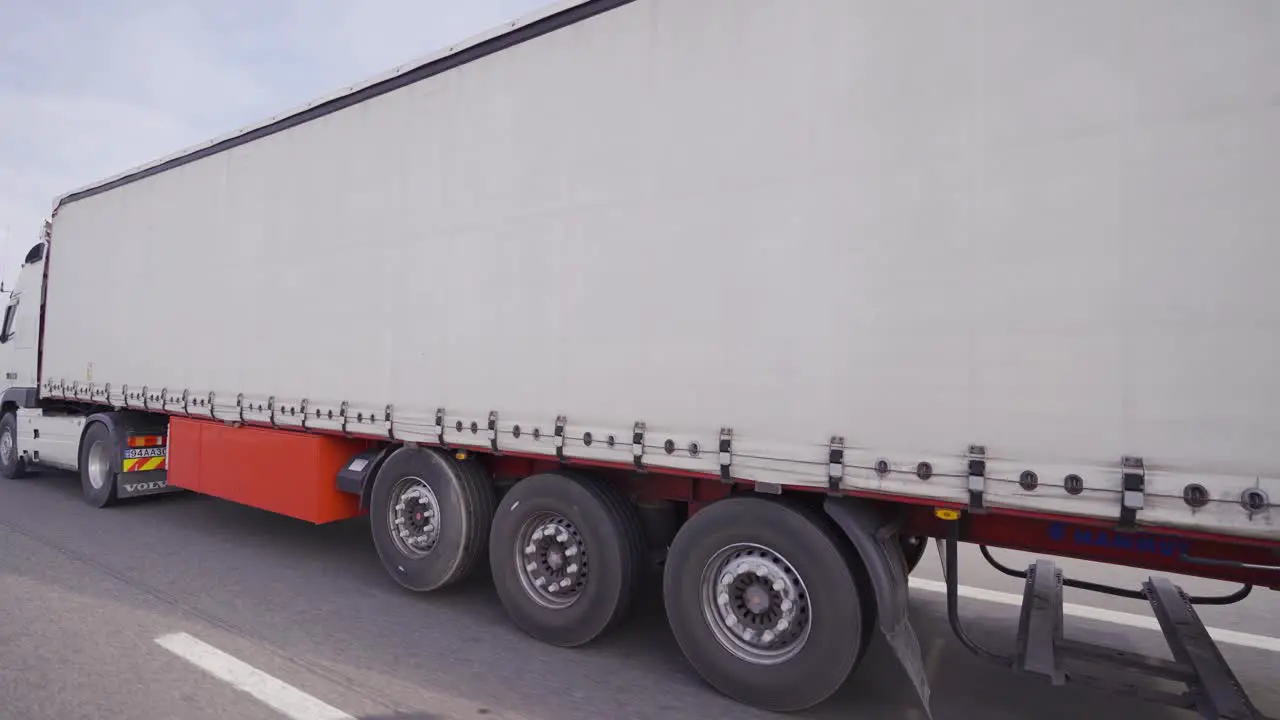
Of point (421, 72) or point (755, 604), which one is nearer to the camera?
point (755, 604)

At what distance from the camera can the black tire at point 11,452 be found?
33.9ft

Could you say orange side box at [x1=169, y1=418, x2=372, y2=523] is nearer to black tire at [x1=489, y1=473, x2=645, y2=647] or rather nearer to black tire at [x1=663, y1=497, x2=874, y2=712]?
black tire at [x1=489, y1=473, x2=645, y2=647]

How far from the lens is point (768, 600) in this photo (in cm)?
356

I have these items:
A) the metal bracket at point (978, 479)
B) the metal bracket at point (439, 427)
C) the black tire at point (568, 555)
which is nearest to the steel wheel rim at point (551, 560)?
the black tire at point (568, 555)

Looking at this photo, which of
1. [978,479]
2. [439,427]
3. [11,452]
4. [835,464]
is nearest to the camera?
[978,479]

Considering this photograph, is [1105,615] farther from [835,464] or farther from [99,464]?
[99,464]

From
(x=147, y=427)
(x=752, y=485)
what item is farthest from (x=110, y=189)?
(x=752, y=485)

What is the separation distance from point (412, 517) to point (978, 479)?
163 inches

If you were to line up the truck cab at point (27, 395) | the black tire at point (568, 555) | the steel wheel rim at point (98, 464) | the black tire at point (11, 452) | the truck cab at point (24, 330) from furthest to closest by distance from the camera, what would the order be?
the black tire at point (11, 452)
the truck cab at point (24, 330)
the truck cab at point (27, 395)
the steel wheel rim at point (98, 464)
the black tire at point (568, 555)

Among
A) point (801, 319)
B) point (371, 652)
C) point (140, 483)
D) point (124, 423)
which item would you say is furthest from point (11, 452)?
point (801, 319)

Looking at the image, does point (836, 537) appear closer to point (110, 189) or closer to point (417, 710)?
point (417, 710)

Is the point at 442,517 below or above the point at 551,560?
above

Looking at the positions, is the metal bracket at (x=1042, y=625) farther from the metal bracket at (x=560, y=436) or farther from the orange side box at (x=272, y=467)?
the orange side box at (x=272, y=467)

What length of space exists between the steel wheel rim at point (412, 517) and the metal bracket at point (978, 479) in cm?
377
